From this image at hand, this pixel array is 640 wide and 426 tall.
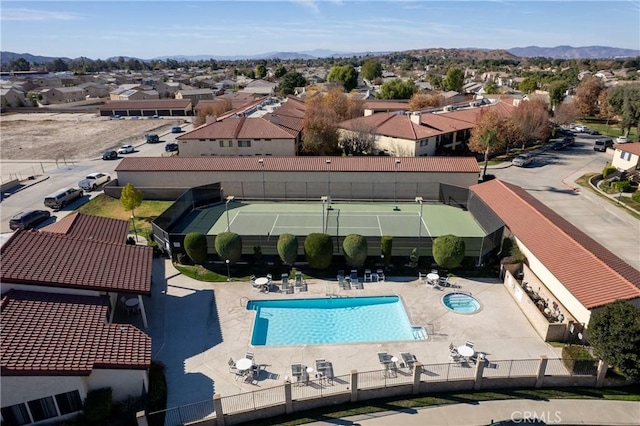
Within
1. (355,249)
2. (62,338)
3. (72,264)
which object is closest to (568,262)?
(355,249)

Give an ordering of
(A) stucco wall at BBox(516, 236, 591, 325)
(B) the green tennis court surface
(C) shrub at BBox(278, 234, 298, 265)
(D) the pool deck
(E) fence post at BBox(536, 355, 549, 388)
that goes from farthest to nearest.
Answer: (B) the green tennis court surface, (C) shrub at BBox(278, 234, 298, 265), (A) stucco wall at BBox(516, 236, 591, 325), (D) the pool deck, (E) fence post at BBox(536, 355, 549, 388)

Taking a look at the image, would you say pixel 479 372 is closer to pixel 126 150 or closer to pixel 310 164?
pixel 310 164

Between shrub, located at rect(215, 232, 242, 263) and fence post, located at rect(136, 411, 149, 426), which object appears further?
shrub, located at rect(215, 232, 242, 263)

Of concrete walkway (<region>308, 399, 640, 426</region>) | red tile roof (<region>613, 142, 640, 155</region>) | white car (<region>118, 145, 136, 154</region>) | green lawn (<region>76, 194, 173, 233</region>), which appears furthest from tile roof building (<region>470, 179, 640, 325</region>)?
white car (<region>118, 145, 136, 154</region>)

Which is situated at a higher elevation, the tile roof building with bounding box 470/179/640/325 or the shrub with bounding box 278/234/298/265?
the tile roof building with bounding box 470/179/640/325

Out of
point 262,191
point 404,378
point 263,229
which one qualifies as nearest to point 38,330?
point 404,378

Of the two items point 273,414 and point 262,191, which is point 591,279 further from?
point 262,191

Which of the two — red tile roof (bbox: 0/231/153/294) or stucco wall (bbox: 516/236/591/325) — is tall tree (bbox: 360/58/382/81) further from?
red tile roof (bbox: 0/231/153/294)
